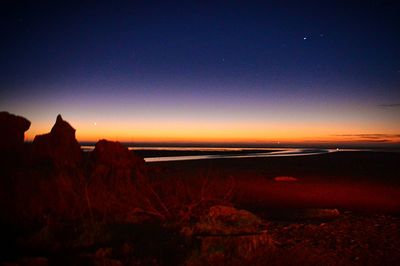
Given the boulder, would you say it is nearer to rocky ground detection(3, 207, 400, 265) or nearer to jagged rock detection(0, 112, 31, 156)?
rocky ground detection(3, 207, 400, 265)

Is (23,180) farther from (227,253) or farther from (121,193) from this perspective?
(227,253)

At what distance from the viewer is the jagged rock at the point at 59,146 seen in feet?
44.5

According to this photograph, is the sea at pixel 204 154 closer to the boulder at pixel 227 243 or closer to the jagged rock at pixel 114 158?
the jagged rock at pixel 114 158

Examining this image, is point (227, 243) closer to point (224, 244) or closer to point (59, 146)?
point (224, 244)

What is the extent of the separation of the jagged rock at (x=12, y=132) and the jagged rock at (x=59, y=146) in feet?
1.63

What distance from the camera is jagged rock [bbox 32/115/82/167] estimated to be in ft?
44.5

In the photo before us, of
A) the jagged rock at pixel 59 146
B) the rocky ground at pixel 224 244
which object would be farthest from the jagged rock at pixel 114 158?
the rocky ground at pixel 224 244

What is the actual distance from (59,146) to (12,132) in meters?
1.57

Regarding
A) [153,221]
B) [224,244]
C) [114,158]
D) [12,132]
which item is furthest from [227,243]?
[12,132]

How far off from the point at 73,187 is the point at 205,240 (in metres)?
5.86

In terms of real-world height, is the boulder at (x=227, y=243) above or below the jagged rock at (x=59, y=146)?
below

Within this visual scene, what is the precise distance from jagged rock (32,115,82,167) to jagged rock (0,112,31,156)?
0.50 meters

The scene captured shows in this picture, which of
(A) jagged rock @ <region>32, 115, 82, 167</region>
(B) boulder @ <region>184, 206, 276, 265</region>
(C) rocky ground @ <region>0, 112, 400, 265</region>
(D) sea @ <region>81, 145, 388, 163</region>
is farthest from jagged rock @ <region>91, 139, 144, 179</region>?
(D) sea @ <region>81, 145, 388, 163</region>

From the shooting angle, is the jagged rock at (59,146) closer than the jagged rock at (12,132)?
No
